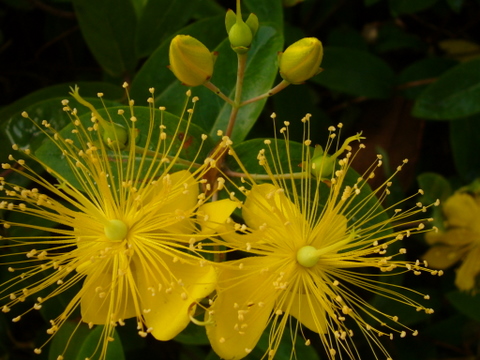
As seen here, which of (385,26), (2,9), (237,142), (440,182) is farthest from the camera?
(385,26)

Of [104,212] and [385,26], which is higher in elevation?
[385,26]

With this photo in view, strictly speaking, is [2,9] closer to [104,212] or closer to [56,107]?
[56,107]

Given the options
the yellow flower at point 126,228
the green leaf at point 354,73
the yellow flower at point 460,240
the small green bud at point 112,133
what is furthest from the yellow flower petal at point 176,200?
the yellow flower at point 460,240

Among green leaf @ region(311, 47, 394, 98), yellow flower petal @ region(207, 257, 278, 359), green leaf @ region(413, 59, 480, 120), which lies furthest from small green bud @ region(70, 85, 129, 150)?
green leaf @ region(413, 59, 480, 120)

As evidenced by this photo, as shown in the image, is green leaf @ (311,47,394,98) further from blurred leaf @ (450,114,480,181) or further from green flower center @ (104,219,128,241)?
green flower center @ (104,219,128,241)

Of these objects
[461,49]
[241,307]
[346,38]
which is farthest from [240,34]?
[461,49]

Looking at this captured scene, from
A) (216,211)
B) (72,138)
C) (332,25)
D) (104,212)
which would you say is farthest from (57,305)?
(332,25)
